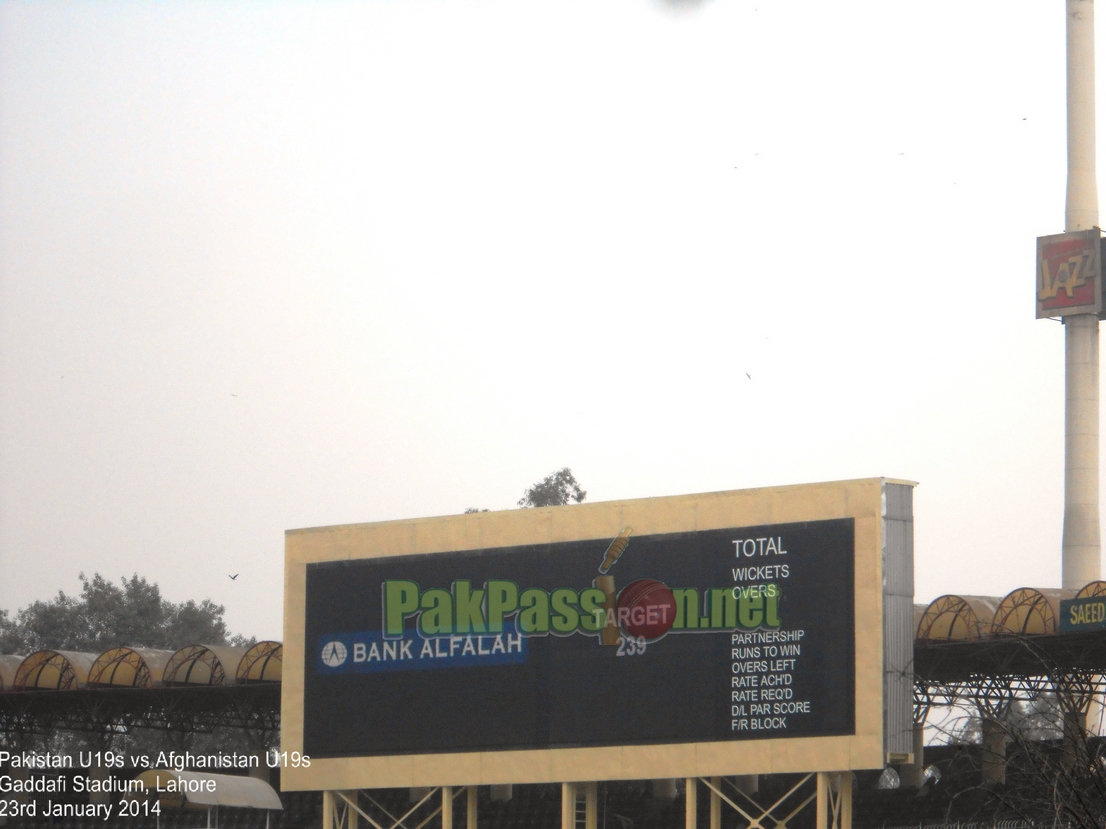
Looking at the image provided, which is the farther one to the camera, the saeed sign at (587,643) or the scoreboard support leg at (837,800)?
the saeed sign at (587,643)

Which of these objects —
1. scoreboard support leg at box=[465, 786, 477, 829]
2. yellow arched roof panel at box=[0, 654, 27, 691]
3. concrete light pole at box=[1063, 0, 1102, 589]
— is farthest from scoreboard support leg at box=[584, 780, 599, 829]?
concrete light pole at box=[1063, 0, 1102, 589]

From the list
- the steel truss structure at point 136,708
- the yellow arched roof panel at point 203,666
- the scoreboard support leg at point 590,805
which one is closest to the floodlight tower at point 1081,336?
the steel truss structure at point 136,708

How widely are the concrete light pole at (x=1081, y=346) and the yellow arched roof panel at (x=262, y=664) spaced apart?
3526 centimetres

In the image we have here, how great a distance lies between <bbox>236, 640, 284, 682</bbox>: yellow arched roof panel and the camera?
47969mm

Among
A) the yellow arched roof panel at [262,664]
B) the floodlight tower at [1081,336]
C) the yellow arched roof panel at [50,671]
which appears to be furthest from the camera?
the floodlight tower at [1081,336]

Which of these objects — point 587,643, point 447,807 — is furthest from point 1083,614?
point 447,807

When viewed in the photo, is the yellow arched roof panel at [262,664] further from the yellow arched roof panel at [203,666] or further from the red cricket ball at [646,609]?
the red cricket ball at [646,609]

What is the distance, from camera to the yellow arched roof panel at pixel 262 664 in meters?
48.0

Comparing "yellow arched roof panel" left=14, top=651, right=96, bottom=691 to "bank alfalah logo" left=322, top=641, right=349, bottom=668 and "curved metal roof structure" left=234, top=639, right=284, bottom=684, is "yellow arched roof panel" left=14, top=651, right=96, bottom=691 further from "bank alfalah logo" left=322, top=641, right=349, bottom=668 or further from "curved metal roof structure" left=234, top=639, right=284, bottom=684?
"bank alfalah logo" left=322, top=641, right=349, bottom=668

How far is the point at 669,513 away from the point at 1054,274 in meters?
40.4

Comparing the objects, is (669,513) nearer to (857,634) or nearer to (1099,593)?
(857,634)

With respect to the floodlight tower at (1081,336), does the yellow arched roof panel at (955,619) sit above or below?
below

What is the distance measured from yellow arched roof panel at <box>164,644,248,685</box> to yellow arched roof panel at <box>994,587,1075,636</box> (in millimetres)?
22206

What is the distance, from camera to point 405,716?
36.1 metres
